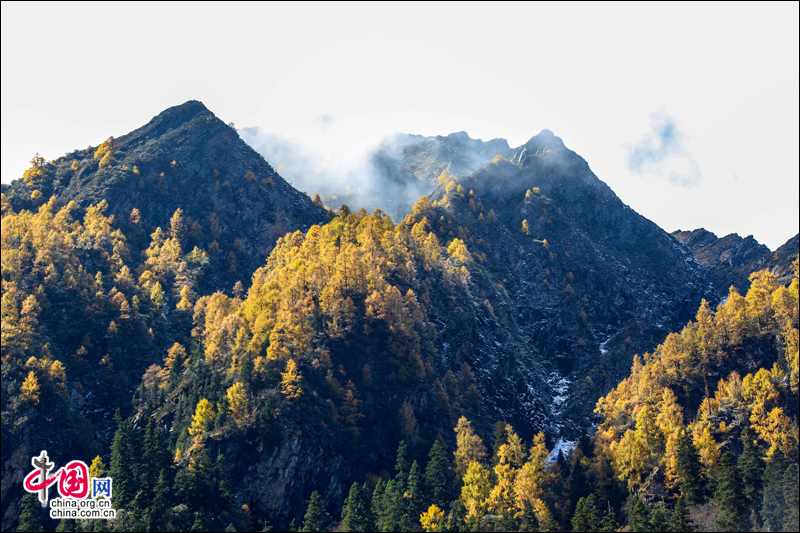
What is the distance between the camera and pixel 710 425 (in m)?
130

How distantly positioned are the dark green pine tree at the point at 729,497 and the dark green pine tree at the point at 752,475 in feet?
3.47

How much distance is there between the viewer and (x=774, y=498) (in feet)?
347

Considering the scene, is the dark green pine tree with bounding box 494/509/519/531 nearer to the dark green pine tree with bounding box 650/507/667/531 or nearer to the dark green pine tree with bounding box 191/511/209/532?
the dark green pine tree with bounding box 650/507/667/531

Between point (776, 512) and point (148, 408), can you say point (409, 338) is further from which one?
point (776, 512)

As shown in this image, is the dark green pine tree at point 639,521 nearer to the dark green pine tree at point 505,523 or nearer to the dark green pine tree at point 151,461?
the dark green pine tree at point 505,523

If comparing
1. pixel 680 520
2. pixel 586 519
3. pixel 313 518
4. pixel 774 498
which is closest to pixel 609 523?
pixel 586 519

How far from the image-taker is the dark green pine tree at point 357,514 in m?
108

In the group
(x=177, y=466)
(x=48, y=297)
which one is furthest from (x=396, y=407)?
(x=48, y=297)

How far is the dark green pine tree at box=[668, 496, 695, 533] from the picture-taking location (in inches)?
4008

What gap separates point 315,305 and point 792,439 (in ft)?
327

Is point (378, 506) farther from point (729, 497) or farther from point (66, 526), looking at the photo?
point (729, 497)

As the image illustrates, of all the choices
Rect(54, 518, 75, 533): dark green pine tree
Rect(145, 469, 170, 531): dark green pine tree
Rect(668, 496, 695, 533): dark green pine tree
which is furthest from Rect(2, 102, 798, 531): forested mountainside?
Rect(54, 518, 75, 533): dark green pine tree

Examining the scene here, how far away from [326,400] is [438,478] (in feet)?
95.8

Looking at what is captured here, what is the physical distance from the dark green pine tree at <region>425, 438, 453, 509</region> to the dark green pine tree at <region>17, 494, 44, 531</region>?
64494mm
